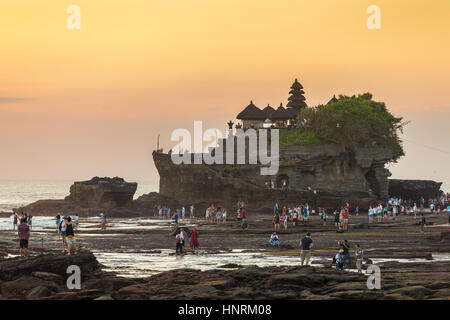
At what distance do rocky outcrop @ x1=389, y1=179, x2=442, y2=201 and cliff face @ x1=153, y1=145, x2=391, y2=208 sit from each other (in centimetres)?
979

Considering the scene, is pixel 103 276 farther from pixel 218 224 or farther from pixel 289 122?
pixel 289 122

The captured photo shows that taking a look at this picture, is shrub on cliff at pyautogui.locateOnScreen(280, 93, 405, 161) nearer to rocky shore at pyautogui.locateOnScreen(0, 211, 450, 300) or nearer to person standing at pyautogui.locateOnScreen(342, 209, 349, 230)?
person standing at pyautogui.locateOnScreen(342, 209, 349, 230)

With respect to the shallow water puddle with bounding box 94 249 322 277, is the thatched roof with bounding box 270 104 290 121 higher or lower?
higher

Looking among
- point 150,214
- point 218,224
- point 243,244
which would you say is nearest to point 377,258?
point 243,244

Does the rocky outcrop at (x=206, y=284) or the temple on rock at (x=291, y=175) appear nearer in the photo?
the rocky outcrop at (x=206, y=284)

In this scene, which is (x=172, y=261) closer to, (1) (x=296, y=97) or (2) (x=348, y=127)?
(2) (x=348, y=127)

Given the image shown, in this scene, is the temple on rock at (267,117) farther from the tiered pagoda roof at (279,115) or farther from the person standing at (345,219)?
the person standing at (345,219)

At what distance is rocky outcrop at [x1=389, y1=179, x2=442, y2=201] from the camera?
297 ft

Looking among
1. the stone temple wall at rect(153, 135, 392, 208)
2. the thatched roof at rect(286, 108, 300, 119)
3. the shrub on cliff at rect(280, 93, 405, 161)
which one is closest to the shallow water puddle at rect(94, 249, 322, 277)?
the stone temple wall at rect(153, 135, 392, 208)

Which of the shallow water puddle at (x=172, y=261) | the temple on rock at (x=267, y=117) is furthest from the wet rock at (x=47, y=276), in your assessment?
the temple on rock at (x=267, y=117)

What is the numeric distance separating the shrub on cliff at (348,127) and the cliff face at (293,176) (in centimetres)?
144

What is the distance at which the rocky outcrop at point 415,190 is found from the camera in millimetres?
90375

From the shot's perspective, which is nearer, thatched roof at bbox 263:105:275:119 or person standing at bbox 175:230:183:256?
person standing at bbox 175:230:183:256
